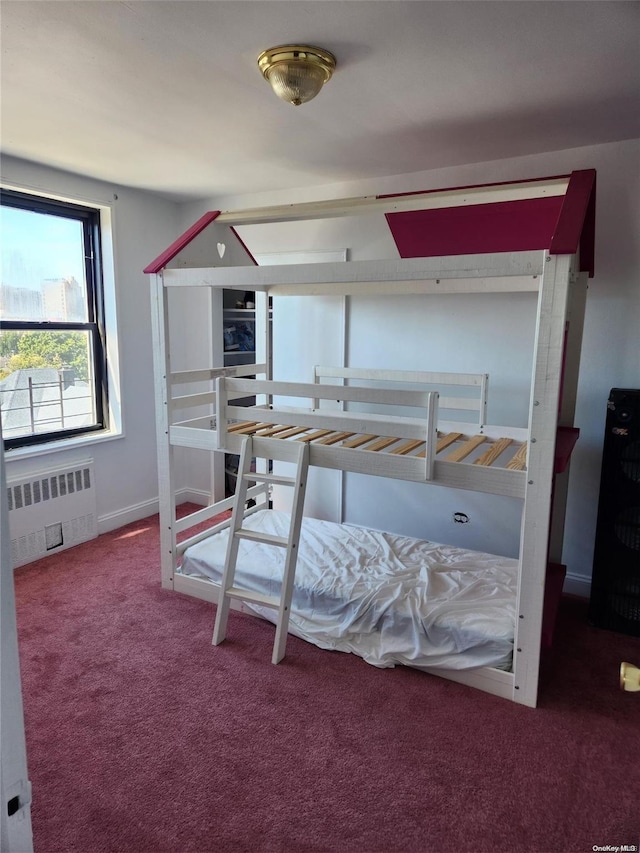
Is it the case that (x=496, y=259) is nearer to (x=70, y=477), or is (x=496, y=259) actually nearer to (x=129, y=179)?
(x=129, y=179)

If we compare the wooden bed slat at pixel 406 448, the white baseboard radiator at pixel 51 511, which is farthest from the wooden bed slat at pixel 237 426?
the white baseboard radiator at pixel 51 511

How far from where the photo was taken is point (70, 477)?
11.5 feet

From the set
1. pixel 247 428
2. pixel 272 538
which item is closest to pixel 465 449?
pixel 272 538

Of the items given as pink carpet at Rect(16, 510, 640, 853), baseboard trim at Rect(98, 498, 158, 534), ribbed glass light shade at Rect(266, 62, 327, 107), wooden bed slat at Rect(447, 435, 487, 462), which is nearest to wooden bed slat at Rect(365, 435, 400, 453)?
wooden bed slat at Rect(447, 435, 487, 462)

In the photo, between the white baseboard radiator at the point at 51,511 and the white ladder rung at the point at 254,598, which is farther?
the white baseboard radiator at the point at 51,511

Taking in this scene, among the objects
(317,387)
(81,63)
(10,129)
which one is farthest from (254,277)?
(10,129)

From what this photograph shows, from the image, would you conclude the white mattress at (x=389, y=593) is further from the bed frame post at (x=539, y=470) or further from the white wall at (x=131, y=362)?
the white wall at (x=131, y=362)

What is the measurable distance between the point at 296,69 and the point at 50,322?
2.38 meters

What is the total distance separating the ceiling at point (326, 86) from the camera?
5.24 feet

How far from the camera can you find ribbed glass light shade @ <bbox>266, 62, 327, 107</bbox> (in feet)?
6.00

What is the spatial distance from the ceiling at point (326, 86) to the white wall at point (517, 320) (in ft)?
0.39

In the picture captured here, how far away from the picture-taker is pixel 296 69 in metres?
1.83

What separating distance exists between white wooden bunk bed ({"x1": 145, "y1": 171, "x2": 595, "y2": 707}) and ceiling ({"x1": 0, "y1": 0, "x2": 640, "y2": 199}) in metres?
0.32

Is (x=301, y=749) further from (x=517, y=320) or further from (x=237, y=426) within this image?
(x=517, y=320)
